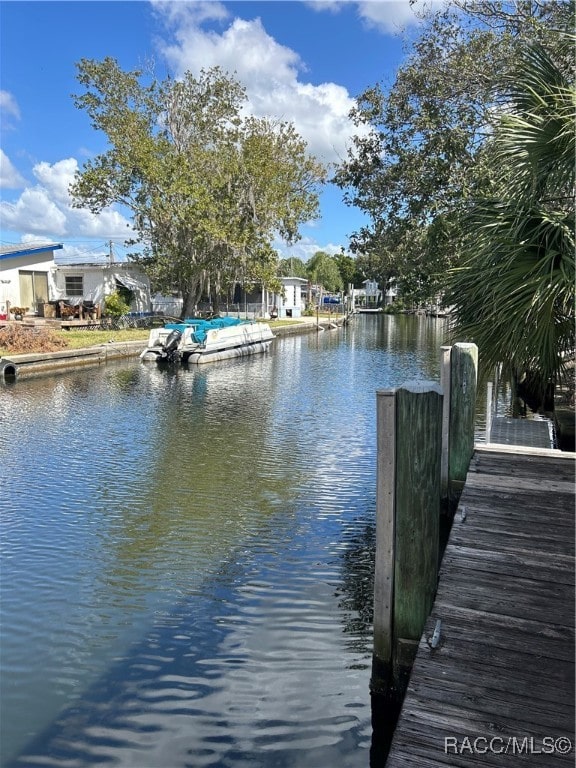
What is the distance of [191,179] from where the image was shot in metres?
29.6

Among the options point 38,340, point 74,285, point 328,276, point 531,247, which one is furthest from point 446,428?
point 328,276

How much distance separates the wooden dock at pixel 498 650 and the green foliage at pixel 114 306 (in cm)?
2794

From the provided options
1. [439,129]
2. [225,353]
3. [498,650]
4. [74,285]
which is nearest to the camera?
[498,650]

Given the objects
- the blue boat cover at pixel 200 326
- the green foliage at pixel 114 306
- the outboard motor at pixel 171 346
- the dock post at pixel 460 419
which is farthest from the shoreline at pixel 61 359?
the dock post at pixel 460 419

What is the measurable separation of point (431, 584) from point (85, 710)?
243 centimetres

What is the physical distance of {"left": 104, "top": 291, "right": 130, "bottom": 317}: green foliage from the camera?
30328 millimetres

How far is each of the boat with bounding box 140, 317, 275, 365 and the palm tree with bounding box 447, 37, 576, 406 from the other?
652 inches

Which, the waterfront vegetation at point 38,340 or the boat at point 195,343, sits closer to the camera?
the waterfront vegetation at point 38,340

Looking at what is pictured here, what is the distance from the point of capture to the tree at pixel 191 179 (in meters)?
29.5

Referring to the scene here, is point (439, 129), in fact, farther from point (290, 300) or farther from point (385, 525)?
point (290, 300)

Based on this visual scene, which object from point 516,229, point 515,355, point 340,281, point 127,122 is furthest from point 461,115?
point 340,281

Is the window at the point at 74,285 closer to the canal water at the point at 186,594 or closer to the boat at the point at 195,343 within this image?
the boat at the point at 195,343

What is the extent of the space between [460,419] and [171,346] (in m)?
18.3

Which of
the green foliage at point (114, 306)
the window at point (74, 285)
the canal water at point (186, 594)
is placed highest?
the window at point (74, 285)
